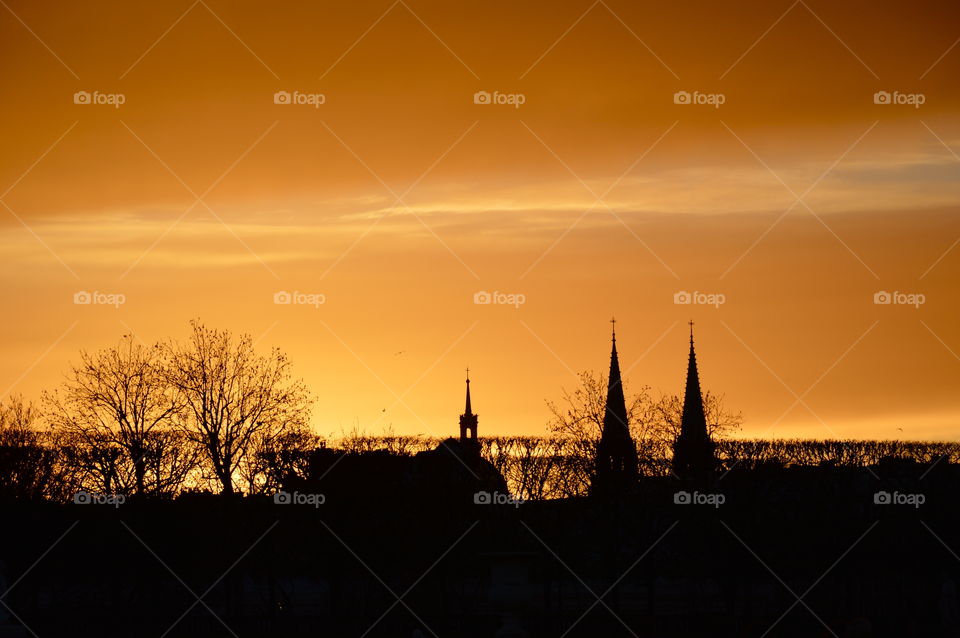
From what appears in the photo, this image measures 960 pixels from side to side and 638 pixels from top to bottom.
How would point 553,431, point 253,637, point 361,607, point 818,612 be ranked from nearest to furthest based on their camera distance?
point 253,637 < point 818,612 < point 361,607 < point 553,431

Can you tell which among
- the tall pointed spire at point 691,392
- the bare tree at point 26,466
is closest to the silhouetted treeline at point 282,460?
the bare tree at point 26,466

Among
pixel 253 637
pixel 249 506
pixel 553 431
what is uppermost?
pixel 553 431

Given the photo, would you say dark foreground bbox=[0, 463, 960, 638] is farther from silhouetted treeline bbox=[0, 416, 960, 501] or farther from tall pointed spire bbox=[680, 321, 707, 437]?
tall pointed spire bbox=[680, 321, 707, 437]

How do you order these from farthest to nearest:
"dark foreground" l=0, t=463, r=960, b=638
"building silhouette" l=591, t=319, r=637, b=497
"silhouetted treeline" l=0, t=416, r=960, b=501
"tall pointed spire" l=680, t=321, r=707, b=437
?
"tall pointed spire" l=680, t=321, r=707, b=437 → "building silhouette" l=591, t=319, r=637, b=497 → "silhouetted treeline" l=0, t=416, r=960, b=501 → "dark foreground" l=0, t=463, r=960, b=638

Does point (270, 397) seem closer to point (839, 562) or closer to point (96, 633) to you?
point (96, 633)

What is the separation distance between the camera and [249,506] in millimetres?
57094

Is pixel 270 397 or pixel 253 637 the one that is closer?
pixel 253 637

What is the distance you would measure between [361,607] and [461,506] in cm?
581

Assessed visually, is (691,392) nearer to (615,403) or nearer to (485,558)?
(615,403)

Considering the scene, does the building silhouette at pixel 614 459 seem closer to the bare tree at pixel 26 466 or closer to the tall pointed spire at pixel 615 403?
the tall pointed spire at pixel 615 403

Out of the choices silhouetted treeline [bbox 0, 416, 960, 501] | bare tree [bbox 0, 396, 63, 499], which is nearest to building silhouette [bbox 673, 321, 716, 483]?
silhouetted treeline [bbox 0, 416, 960, 501]

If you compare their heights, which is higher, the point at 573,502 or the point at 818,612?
the point at 573,502

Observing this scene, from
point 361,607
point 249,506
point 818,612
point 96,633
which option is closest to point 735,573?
point 818,612

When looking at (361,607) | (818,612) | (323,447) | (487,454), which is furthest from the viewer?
(487,454)
